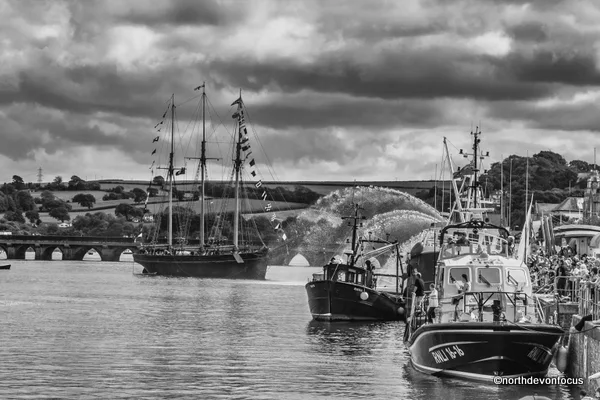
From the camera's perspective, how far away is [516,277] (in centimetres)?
4659

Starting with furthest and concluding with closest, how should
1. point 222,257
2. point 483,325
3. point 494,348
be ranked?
point 222,257, point 494,348, point 483,325

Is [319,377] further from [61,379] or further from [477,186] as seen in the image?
[477,186]

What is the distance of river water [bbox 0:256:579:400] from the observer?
4269cm

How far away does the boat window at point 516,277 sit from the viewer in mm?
46250

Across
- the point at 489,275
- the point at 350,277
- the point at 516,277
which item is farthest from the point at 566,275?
the point at 350,277

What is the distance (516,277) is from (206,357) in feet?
52.5

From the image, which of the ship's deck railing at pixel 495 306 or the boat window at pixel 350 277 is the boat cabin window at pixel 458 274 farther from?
the boat window at pixel 350 277

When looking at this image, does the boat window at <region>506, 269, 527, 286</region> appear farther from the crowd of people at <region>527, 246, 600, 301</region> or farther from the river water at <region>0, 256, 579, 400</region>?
the river water at <region>0, 256, 579, 400</region>

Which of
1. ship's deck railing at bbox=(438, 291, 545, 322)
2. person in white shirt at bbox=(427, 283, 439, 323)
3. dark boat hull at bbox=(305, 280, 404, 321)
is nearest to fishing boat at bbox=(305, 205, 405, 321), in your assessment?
dark boat hull at bbox=(305, 280, 404, 321)

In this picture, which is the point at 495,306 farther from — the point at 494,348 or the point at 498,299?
the point at 498,299

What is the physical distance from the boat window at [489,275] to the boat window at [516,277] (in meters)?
0.40

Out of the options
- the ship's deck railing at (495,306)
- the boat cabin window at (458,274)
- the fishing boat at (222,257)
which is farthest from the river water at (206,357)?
the fishing boat at (222,257)

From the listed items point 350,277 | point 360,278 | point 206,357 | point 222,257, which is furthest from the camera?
point 222,257

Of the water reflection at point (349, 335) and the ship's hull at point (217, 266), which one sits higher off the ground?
the ship's hull at point (217, 266)
